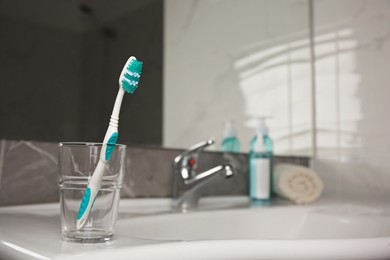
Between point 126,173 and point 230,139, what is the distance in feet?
1.33

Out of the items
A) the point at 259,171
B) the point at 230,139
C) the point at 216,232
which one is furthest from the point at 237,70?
the point at 216,232

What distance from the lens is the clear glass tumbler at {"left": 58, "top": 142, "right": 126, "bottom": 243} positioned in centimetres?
49

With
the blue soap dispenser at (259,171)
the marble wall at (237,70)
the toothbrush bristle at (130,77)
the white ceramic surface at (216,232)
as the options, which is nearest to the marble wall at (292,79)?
the marble wall at (237,70)

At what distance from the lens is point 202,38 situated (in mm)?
1263

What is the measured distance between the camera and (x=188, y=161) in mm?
1035

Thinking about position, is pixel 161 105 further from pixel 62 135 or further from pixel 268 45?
pixel 268 45

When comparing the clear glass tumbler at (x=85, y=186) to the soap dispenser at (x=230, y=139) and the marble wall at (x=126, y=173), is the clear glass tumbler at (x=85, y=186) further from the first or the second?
the soap dispenser at (x=230, y=139)

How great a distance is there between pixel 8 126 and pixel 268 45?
3.05ft

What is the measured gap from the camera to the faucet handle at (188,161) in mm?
1008

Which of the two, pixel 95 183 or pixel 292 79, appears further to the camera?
pixel 292 79

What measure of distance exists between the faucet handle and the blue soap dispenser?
22 centimetres

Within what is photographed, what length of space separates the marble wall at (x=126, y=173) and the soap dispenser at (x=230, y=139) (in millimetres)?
23

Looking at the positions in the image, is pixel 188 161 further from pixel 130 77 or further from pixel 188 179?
pixel 130 77

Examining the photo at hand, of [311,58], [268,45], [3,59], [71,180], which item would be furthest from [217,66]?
[71,180]
